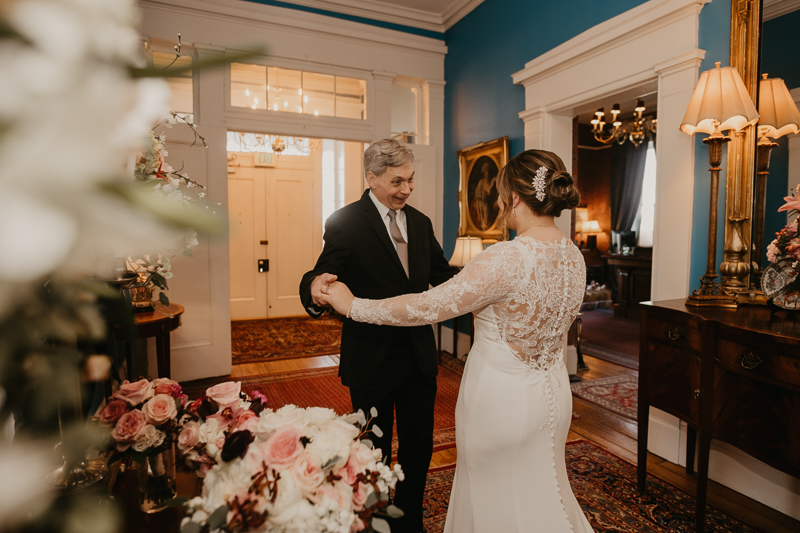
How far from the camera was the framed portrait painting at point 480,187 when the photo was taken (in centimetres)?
472

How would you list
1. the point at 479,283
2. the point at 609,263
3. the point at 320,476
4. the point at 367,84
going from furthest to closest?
the point at 609,263 < the point at 367,84 < the point at 479,283 < the point at 320,476

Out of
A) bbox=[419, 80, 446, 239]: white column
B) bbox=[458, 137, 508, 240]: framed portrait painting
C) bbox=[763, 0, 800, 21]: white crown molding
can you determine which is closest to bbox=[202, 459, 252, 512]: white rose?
bbox=[763, 0, 800, 21]: white crown molding

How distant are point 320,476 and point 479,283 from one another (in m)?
0.96

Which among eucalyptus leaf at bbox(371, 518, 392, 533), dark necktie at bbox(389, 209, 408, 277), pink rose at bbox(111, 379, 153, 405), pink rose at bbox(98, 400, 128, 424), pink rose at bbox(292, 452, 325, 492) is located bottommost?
eucalyptus leaf at bbox(371, 518, 392, 533)

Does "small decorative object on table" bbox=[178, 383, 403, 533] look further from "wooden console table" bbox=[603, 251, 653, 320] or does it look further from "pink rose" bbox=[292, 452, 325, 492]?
"wooden console table" bbox=[603, 251, 653, 320]

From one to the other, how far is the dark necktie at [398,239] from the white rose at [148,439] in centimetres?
128

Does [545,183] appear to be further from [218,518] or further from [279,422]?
[218,518]

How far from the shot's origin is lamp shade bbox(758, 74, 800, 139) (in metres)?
2.52

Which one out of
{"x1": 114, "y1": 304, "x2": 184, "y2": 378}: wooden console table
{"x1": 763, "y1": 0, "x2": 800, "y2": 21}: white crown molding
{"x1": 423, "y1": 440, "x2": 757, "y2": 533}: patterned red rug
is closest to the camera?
{"x1": 423, "y1": 440, "x2": 757, "y2": 533}: patterned red rug

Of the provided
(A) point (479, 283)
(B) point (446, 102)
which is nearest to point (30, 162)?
(A) point (479, 283)

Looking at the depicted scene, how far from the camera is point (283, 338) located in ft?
21.9

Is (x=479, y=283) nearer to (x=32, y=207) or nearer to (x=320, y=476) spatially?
(x=320, y=476)

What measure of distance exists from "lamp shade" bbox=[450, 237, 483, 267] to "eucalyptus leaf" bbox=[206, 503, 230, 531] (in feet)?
12.6

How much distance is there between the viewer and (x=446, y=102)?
576 cm
